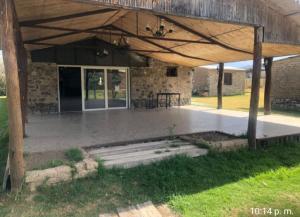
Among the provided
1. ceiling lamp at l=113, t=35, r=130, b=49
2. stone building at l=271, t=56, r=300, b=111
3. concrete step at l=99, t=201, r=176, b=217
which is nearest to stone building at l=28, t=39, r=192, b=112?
ceiling lamp at l=113, t=35, r=130, b=49

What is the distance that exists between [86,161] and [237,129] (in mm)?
4540

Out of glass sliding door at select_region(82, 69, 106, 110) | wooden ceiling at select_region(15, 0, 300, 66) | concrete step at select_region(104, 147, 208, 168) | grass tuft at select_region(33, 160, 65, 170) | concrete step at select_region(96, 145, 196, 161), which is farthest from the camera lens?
glass sliding door at select_region(82, 69, 106, 110)

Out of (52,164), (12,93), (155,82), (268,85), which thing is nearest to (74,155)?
(52,164)

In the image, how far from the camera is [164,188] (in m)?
3.59

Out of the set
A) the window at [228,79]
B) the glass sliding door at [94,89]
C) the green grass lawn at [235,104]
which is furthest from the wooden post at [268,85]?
the window at [228,79]

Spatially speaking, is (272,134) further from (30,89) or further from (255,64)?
(30,89)

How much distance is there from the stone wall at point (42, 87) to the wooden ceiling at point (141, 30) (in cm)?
95

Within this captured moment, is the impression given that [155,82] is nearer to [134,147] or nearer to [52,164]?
[134,147]

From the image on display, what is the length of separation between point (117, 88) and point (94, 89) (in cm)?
113

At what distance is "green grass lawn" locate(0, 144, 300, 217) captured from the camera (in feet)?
10.1

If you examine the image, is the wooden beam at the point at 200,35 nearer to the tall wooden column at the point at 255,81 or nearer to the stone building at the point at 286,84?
the tall wooden column at the point at 255,81

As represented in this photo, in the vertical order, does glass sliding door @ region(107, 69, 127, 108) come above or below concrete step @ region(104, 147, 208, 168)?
above

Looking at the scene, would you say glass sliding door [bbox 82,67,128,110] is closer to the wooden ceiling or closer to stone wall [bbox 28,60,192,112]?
stone wall [bbox 28,60,192,112]

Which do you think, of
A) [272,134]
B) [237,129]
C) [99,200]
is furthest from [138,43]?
[99,200]
